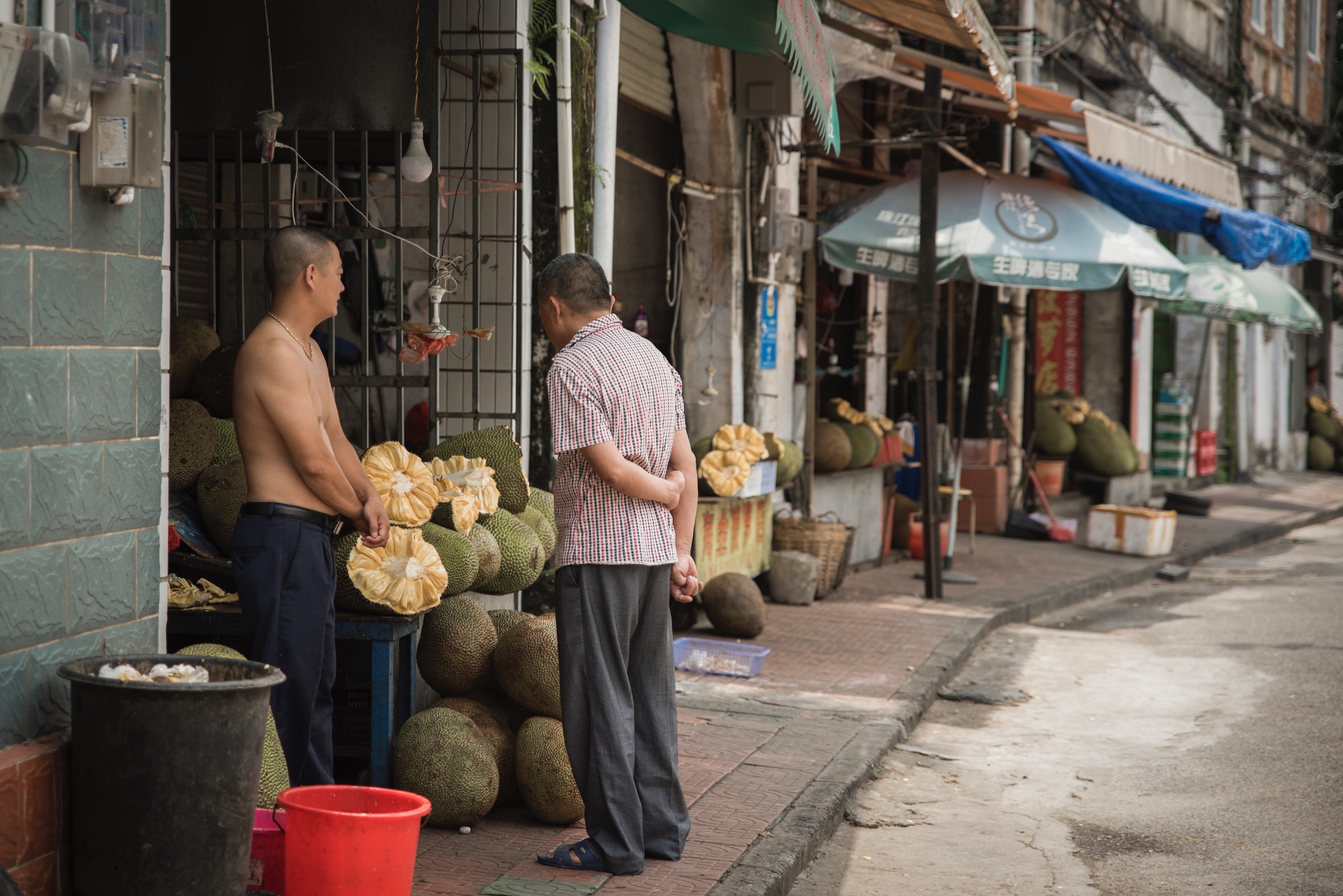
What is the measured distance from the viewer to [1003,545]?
13.7m

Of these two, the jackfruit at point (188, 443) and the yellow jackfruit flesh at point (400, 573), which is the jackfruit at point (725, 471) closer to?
the jackfruit at point (188, 443)

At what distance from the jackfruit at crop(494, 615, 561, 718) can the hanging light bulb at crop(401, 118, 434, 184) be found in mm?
2031

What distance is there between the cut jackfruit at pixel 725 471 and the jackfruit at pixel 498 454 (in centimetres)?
325

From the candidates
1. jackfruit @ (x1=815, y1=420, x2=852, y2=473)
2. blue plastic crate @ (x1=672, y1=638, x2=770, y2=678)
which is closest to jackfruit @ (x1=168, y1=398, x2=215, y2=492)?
blue plastic crate @ (x1=672, y1=638, x2=770, y2=678)

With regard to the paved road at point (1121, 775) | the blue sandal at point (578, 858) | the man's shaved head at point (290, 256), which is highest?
the man's shaved head at point (290, 256)

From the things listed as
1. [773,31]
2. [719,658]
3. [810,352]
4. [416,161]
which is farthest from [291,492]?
[810,352]

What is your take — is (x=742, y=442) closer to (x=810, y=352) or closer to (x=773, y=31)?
(x=810, y=352)

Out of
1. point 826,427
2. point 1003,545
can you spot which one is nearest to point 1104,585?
point 1003,545

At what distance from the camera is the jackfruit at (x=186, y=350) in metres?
5.62

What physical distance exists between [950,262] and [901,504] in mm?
3166

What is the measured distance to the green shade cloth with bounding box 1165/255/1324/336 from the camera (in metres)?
15.2

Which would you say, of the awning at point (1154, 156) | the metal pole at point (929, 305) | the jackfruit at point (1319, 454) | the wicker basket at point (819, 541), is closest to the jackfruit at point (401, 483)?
the wicker basket at point (819, 541)

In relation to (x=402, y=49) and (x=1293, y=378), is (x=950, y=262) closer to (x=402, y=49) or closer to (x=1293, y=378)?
(x=402, y=49)

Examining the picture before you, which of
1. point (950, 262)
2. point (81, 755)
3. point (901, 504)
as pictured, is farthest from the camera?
point (901, 504)
